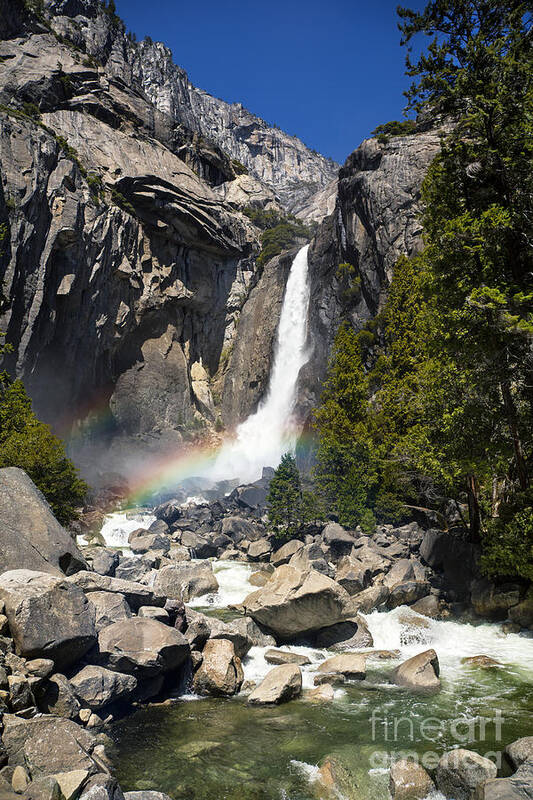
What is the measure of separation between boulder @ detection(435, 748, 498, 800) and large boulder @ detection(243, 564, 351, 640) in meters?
5.79

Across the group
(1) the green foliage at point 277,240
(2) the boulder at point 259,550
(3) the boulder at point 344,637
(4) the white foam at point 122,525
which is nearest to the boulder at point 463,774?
(3) the boulder at point 344,637

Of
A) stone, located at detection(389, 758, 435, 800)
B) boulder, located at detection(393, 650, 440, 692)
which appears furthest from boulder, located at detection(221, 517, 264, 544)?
stone, located at detection(389, 758, 435, 800)

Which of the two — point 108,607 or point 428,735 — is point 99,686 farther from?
point 428,735

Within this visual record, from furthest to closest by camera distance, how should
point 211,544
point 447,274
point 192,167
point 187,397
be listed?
point 192,167, point 187,397, point 211,544, point 447,274

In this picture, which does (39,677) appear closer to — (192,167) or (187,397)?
(187,397)

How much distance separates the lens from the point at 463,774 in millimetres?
6277

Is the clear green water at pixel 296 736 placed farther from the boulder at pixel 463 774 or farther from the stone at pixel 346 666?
the boulder at pixel 463 774

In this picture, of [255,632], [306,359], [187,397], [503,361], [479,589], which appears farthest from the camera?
[187,397]

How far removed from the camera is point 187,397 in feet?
193

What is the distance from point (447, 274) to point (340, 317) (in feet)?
111

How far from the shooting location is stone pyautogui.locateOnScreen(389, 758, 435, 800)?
21.2 feet

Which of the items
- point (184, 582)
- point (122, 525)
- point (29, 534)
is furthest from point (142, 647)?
point (122, 525)

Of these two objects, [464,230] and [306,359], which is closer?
[464,230]

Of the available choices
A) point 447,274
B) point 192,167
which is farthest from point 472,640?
point 192,167
